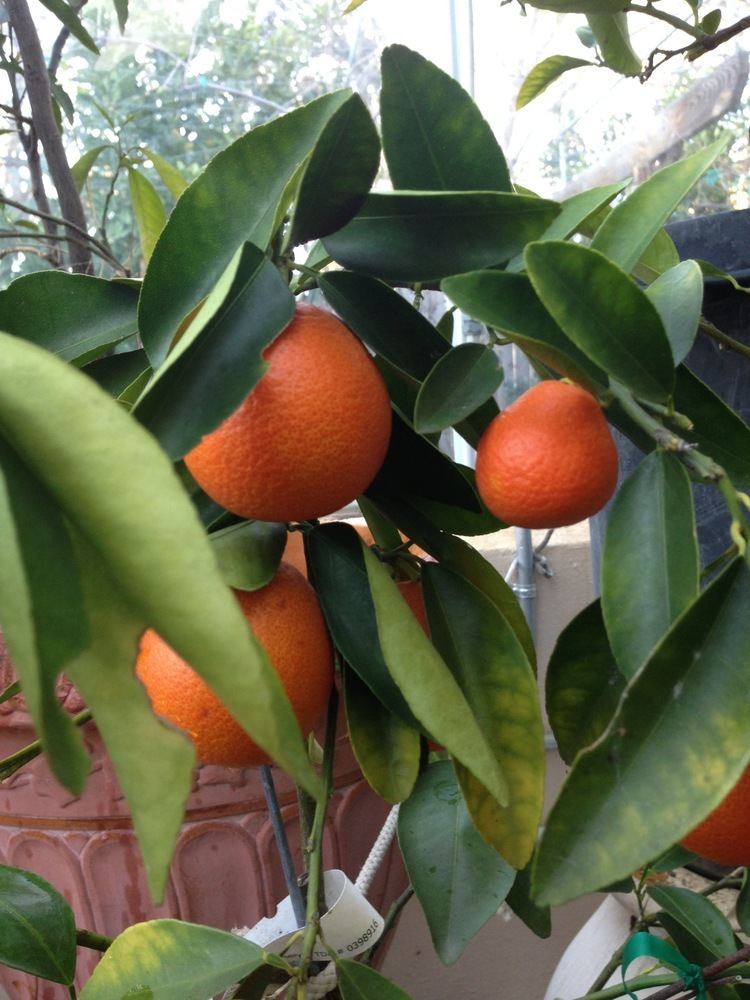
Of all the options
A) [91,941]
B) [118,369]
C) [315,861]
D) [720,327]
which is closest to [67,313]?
[118,369]

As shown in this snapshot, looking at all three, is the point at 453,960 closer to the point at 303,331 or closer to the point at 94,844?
the point at 303,331

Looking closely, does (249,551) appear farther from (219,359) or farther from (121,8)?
(121,8)

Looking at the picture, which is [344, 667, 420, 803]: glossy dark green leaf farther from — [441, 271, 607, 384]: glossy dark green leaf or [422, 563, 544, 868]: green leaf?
[441, 271, 607, 384]: glossy dark green leaf

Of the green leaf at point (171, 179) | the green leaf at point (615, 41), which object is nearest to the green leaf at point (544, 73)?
the green leaf at point (615, 41)

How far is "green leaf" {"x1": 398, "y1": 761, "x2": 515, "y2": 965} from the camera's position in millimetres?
392

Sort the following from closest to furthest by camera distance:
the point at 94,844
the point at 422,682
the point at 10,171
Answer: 1. the point at 422,682
2. the point at 94,844
3. the point at 10,171

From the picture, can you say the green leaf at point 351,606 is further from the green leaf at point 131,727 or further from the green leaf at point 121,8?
the green leaf at point 121,8

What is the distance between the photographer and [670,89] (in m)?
1.23

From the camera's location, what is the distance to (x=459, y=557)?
377 millimetres

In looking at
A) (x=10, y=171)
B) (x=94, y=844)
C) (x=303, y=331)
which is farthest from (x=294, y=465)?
(x=10, y=171)

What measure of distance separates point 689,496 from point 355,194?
0.14 m

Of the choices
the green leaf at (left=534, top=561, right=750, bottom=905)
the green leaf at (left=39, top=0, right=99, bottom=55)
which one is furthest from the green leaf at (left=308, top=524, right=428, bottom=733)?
the green leaf at (left=39, top=0, right=99, bottom=55)

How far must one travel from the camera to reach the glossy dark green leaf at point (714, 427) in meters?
0.32

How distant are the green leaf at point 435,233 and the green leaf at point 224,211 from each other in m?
0.03
